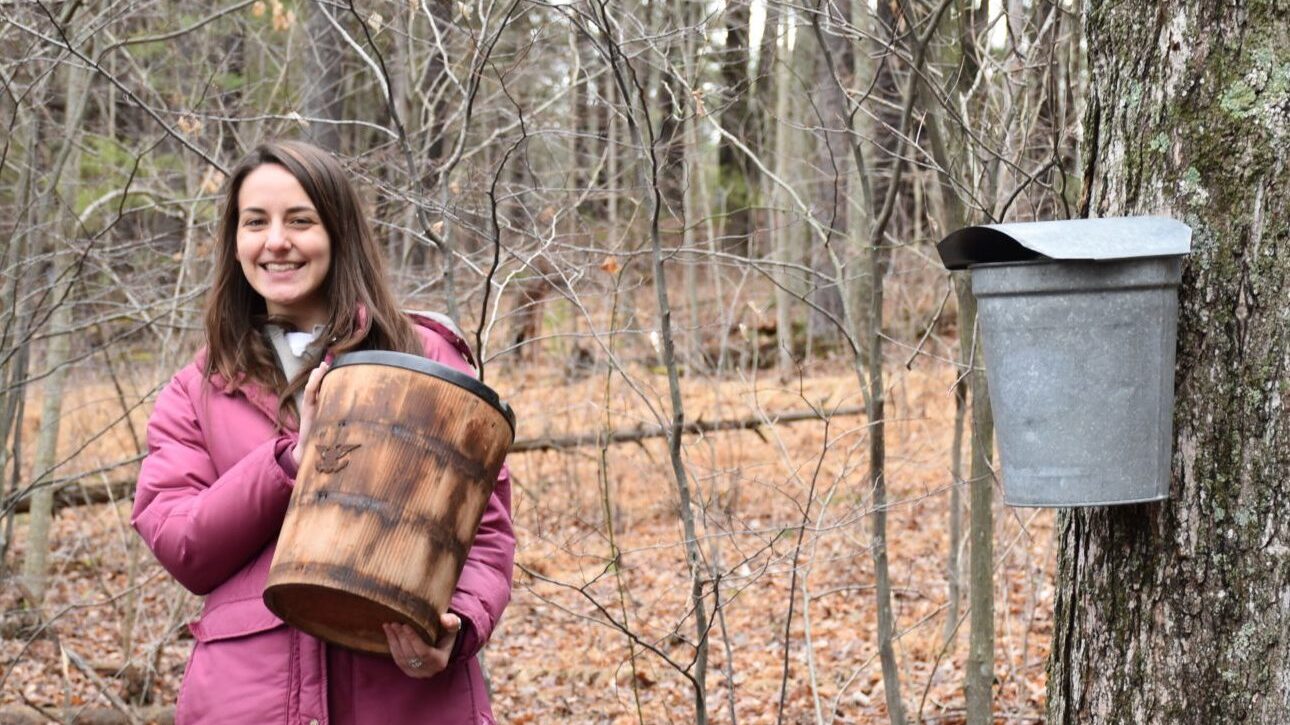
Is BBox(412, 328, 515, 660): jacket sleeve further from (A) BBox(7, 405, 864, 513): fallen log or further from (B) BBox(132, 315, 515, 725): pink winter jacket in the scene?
(A) BBox(7, 405, 864, 513): fallen log

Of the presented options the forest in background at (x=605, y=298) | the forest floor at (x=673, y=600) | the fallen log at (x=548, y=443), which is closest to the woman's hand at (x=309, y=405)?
the forest in background at (x=605, y=298)

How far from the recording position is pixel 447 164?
3.83 m

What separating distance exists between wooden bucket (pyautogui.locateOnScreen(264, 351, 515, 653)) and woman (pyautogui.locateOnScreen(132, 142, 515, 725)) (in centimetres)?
9

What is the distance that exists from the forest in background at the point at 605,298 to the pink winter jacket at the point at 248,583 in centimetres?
117

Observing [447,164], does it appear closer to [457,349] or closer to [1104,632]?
[457,349]

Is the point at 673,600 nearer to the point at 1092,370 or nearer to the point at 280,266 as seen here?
the point at 280,266

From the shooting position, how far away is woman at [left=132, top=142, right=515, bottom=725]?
7.46ft

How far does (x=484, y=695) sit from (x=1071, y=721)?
1065 mm

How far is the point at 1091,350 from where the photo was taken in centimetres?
198

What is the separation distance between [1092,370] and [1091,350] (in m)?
0.03

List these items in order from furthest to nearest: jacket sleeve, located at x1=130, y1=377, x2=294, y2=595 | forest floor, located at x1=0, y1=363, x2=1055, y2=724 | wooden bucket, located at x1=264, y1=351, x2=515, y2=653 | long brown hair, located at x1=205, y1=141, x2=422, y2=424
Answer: forest floor, located at x1=0, y1=363, x2=1055, y2=724, long brown hair, located at x1=205, y1=141, x2=422, y2=424, jacket sleeve, located at x1=130, y1=377, x2=294, y2=595, wooden bucket, located at x1=264, y1=351, x2=515, y2=653

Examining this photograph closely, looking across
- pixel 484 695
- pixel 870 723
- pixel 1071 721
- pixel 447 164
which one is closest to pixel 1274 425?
pixel 1071 721

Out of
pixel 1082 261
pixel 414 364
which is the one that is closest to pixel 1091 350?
pixel 1082 261

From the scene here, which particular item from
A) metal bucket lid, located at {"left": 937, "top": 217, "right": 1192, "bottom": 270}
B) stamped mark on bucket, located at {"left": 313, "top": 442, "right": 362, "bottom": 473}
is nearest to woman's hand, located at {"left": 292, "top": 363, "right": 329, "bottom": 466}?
stamped mark on bucket, located at {"left": 313, "top": 442, "right": 362, "bottom": 473}
